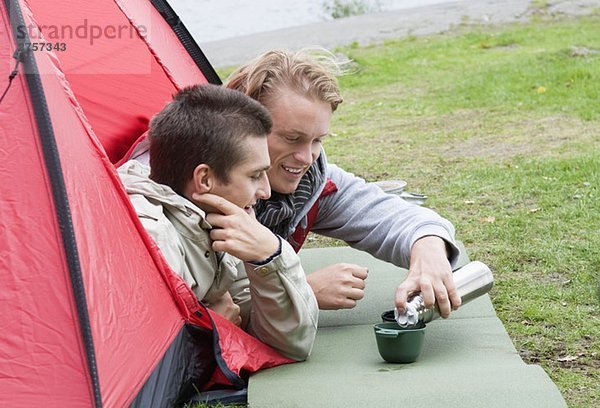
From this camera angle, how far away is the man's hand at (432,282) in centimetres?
276

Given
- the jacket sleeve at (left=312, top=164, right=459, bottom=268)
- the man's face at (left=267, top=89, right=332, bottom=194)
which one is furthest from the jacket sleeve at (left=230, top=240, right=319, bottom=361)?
the jacket sleeve at (left=312, top=164, right=459, bottom=268)

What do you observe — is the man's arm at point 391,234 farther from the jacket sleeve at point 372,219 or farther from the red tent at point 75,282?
the red tent at point 75,282

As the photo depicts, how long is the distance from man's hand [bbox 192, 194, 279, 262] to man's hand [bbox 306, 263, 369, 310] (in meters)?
0.51

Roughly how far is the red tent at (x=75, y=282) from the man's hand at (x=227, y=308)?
10cm

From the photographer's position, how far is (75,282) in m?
2.10

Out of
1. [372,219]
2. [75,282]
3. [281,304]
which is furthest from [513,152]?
[75,282]

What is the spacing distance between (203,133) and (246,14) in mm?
18937

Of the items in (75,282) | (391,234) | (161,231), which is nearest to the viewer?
(75,282)

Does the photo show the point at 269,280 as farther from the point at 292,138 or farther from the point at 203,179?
the point at 292,138

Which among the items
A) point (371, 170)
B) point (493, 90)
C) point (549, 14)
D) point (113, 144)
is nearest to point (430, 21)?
point (549, 14)

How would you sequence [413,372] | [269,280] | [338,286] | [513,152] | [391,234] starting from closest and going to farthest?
[269,280], [413,372], [338,286], [391,234], [513,152]

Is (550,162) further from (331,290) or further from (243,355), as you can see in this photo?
(243,355)

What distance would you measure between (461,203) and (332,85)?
2.39 m

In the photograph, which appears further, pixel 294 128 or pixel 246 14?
pixel 246 14
